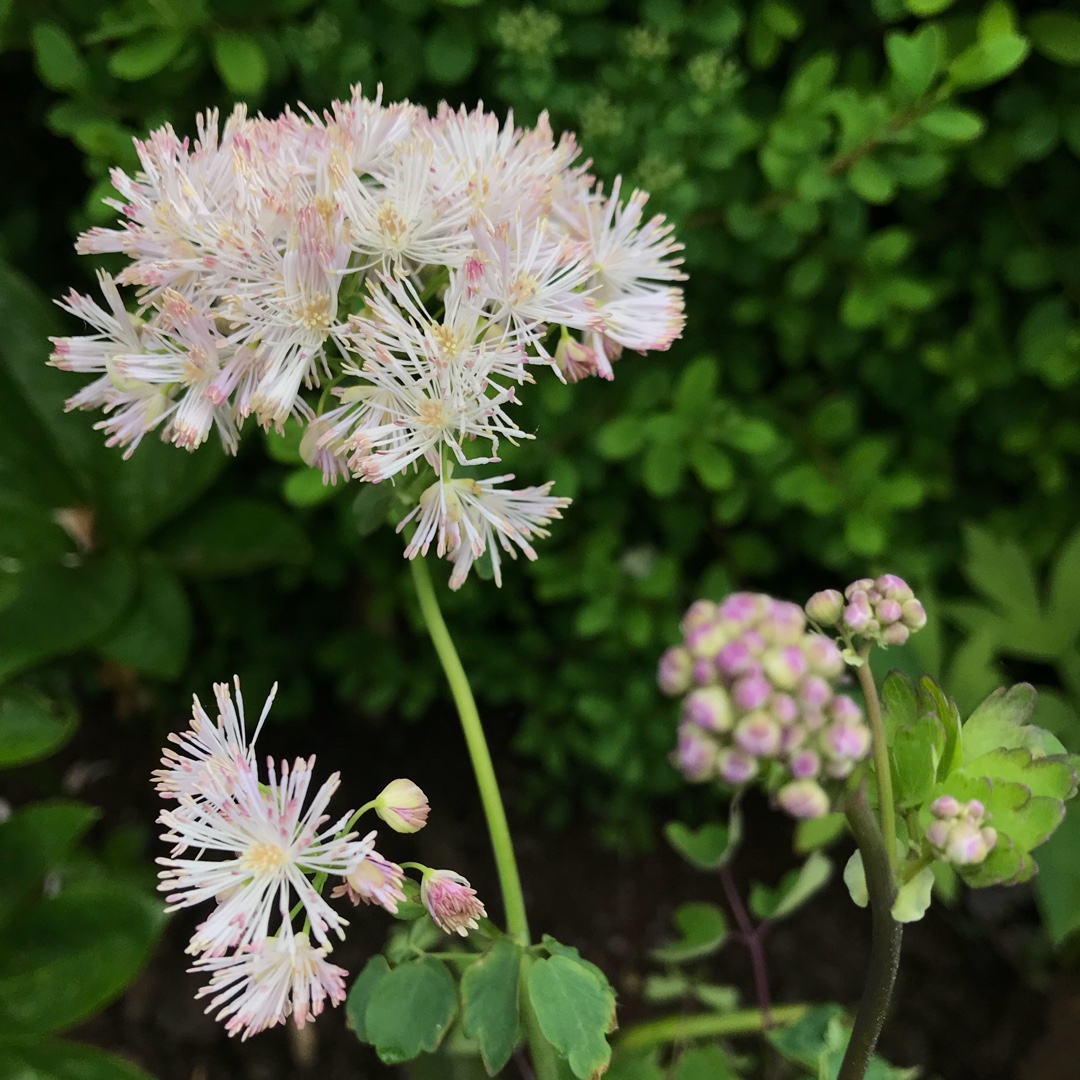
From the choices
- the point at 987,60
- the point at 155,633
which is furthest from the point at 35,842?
the point at 987,60

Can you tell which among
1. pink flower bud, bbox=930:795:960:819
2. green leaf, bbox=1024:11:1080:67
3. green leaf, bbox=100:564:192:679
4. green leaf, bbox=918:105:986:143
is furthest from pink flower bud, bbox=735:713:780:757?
green leaf, bbox=100:564:192:679

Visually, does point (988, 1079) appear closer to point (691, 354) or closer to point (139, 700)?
point (691, 354)

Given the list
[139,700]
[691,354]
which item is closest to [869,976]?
[691,354]

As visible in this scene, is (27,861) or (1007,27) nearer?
(1007,27)

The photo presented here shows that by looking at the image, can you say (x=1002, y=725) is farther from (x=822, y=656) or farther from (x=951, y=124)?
(x=951, y=124)

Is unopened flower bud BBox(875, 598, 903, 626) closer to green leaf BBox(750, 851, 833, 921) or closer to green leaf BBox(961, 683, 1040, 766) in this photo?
green leaf BBox(961, 683, 1040, 766)

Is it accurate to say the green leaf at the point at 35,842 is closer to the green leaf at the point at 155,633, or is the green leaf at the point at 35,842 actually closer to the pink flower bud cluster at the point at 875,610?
the green leaf at the point at 155,633
